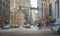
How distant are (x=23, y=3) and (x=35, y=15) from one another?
81.8ft

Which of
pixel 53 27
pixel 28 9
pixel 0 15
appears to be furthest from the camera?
pixel 28 9

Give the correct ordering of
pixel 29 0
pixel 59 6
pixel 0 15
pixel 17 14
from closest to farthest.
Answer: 1. pixel 59 6
2. pixel 0 15
3. pixel 17 14
4. pixel 29 0

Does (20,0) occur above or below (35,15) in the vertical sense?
above

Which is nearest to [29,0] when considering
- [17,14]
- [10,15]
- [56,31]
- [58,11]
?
[17,14]

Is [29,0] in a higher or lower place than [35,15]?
higher

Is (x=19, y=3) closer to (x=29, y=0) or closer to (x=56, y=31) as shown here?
(x=29, y=0)

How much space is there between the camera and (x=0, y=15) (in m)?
62.3

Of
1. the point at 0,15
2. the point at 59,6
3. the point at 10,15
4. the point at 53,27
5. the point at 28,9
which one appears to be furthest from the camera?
the point at 28,9

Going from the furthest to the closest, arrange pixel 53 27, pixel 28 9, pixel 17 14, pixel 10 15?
pixel 28 9 < pixel 17 14 < pixel 10 15 < pixel 53 27

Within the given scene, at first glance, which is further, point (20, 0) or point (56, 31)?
point (20, 0)

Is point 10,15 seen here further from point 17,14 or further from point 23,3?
point 23,3

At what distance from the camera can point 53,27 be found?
23766 millimetres

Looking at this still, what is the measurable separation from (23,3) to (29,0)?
55.1ft

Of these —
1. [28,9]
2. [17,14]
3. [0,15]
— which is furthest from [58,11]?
[28,9]
